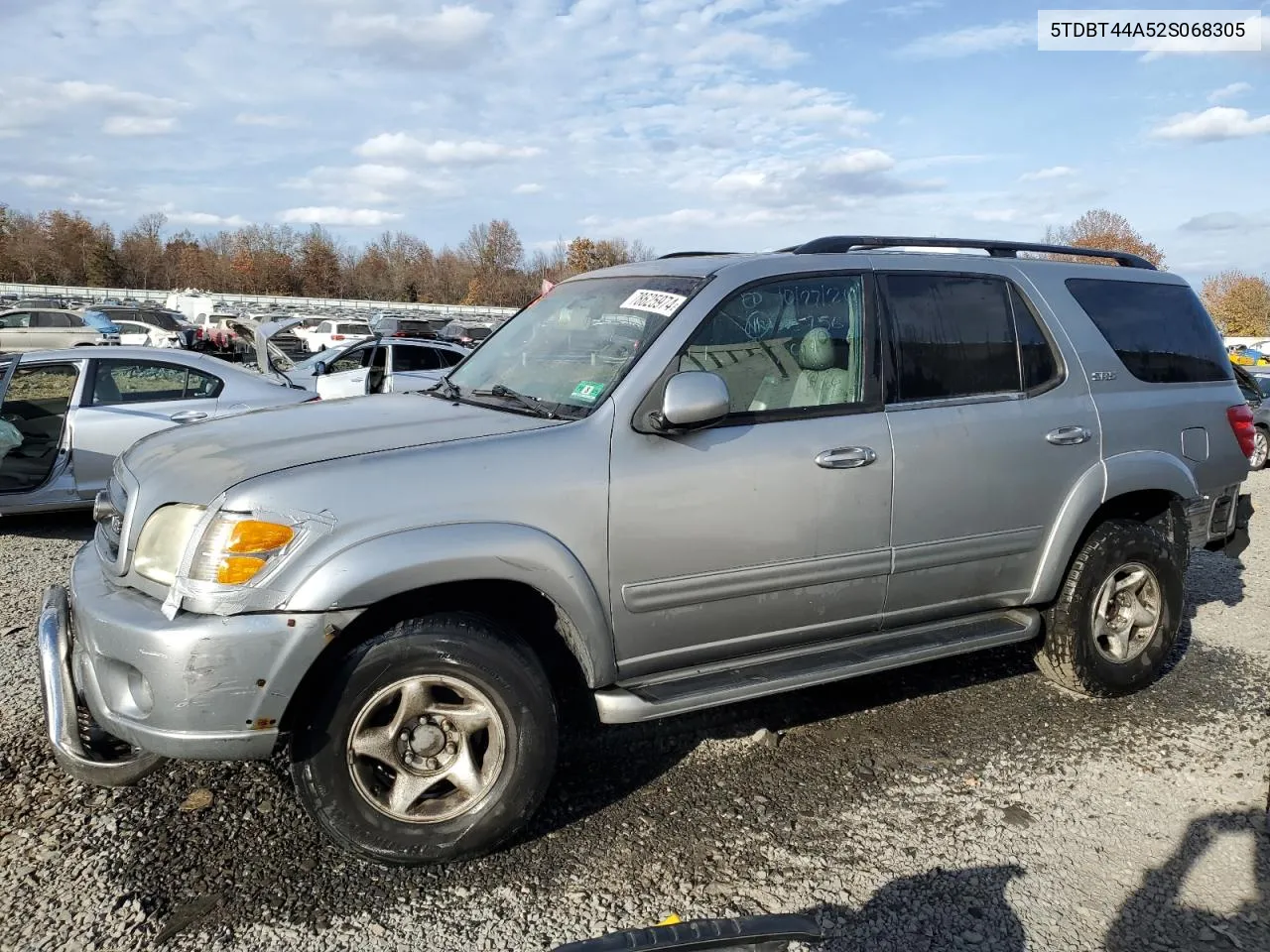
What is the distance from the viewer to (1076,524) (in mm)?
4152

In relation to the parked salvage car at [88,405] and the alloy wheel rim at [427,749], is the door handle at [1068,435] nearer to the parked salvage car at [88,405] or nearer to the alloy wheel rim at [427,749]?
the alloy wheel rim at [427,749]

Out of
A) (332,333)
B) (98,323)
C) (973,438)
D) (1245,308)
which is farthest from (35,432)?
(1245,308)

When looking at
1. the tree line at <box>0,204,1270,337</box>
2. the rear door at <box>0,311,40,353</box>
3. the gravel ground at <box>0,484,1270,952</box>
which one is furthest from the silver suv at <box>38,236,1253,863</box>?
the tree line at <box>0,204,1270,337</box>

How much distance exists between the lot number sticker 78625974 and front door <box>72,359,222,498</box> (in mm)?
4633

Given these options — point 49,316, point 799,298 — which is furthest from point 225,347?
point 799,298

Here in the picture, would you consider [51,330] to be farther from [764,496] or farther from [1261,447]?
[1261,447]

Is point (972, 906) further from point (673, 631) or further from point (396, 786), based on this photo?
point (396, 786)

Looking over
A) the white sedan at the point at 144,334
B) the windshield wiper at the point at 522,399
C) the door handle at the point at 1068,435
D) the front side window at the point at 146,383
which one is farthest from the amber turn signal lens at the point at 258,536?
the white sedan at the point at 144,334

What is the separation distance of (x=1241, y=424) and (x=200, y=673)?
4.85 meters

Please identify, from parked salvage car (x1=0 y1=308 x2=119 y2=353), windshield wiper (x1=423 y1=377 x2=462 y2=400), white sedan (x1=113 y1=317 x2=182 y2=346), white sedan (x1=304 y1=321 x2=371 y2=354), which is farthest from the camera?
white sedan (x1=304 y1=321 x2=371 y2=354)

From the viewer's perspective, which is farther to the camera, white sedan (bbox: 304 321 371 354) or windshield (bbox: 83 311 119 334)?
white sedan (bbox: 304 321 371 354)

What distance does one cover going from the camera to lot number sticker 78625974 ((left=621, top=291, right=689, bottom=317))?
11.6 ft

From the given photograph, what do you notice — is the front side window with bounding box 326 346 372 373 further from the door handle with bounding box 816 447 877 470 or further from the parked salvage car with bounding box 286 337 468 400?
the door handle with bounding box 816 447 877 470

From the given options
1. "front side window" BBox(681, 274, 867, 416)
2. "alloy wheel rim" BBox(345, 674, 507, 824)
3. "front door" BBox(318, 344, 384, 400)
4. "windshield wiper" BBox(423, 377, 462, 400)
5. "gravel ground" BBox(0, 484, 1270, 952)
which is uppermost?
"front side window" BBox(681, 274, 867, 416)
